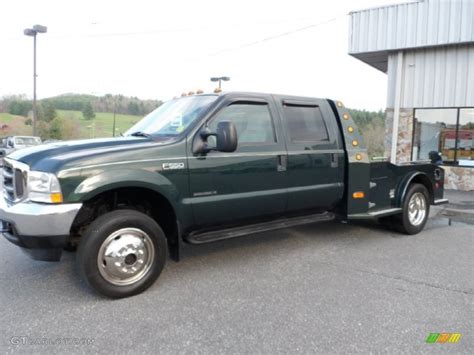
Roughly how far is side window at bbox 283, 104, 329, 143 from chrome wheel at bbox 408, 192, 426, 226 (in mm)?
2142

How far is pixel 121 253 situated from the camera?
12.5 feet

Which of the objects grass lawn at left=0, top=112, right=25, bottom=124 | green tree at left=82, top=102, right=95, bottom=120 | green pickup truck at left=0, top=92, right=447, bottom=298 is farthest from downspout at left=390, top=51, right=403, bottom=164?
grass lawn at left=0, top=112, right=25, bottom=124

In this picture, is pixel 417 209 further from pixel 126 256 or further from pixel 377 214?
pixel 126 256

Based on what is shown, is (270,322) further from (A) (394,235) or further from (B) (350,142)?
(A) (394,235)

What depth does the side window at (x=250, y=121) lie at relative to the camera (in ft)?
15.1

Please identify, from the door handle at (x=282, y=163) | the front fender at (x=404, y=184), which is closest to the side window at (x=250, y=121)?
the door handle at (x=282, y=163)

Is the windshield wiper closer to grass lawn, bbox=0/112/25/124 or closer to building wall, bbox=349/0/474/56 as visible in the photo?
building wall, bbox=349/0/474/56

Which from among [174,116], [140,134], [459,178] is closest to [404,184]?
[174,116]

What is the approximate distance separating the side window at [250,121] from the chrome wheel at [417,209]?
2.99m

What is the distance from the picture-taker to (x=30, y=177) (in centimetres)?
364

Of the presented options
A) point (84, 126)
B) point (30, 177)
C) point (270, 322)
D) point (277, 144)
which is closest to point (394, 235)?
point (277, 144)

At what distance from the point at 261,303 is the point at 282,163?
1739mm

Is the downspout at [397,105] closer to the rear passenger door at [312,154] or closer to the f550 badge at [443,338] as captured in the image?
the rear passenger door at [312,154]

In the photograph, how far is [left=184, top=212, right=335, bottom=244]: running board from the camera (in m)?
4.37
